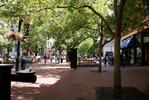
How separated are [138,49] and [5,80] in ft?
126

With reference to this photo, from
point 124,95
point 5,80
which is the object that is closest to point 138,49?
point 124,95

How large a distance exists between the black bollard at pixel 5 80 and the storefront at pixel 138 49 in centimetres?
3268

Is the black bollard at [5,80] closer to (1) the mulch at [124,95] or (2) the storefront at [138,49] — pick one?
(1) the mulch at [124,95]

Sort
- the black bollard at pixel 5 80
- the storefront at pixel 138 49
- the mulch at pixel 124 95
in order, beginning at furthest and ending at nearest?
the storefront at pixel 138 49 < the mulch at pixel 124 95 < the black bollard at pixel 5 80

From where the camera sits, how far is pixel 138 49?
44281mm

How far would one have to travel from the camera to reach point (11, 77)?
6953 mm

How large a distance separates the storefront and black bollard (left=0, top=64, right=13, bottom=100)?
32680 mm

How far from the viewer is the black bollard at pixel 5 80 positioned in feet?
22.8

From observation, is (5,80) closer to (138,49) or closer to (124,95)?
(124,95)

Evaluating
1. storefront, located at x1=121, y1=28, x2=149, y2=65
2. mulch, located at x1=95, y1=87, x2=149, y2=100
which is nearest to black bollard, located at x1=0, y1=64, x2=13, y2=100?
mulch, located at x1=95, y1=87, x2=149, y2=100

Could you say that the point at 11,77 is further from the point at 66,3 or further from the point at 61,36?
the point at 61,36

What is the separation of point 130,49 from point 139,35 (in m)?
6.60

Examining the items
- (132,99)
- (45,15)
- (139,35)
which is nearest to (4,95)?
(132,99)

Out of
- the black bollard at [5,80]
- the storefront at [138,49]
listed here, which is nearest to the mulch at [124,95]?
the black bollard at [5,80]
